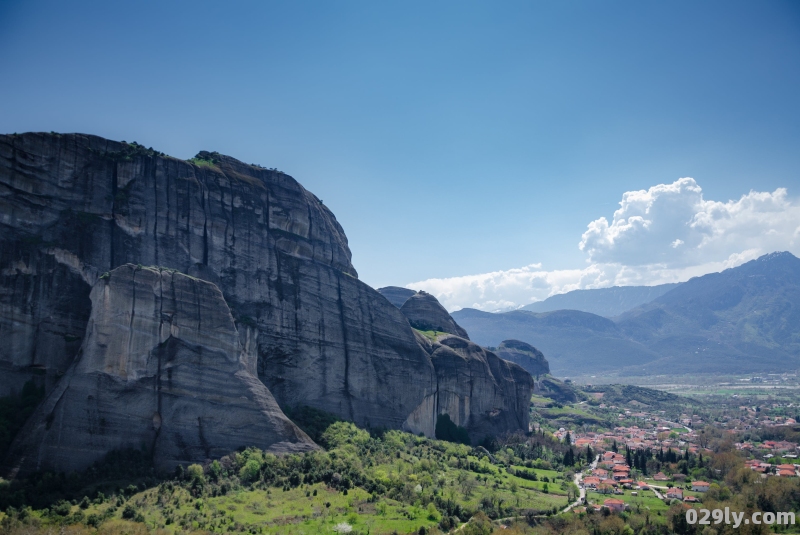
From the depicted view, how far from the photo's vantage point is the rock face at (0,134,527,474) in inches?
2188

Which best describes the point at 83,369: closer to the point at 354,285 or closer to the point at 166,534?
the point at 166,534

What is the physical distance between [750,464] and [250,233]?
7543 centimetres

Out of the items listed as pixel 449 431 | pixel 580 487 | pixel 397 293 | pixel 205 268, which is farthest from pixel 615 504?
pixel 397 293

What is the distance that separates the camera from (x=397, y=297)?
155 m

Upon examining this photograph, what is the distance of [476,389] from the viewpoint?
102m

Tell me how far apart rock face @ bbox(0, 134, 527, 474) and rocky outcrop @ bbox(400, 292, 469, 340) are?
2392cm

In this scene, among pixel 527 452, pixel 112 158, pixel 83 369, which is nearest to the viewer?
pixel 83 369

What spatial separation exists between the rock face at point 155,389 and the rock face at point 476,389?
38875 mm

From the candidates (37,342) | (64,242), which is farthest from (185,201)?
(37,342)

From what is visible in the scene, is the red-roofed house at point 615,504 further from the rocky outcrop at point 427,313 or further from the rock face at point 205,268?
the rocky outcrop at point 427,313

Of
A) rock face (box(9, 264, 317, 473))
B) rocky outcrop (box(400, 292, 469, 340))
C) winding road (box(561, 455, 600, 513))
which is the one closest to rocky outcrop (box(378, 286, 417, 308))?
rocky outcrop (box(400, 292, 469, 340))

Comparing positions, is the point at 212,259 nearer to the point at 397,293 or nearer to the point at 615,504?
the point at 615,504

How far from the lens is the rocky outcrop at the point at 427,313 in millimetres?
117094

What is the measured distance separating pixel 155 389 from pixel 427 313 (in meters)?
70.7
